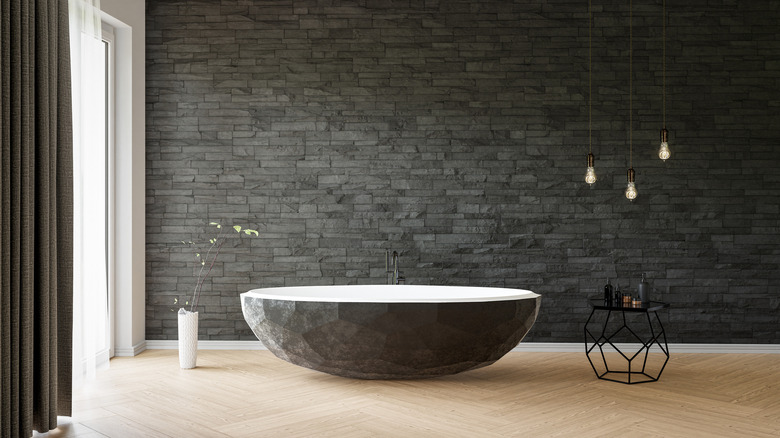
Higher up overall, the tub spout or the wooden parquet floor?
the tub spout

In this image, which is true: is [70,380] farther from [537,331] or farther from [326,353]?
[537,331]

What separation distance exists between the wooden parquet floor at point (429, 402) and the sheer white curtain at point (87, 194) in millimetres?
377

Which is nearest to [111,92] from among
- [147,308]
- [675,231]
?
[147,308]

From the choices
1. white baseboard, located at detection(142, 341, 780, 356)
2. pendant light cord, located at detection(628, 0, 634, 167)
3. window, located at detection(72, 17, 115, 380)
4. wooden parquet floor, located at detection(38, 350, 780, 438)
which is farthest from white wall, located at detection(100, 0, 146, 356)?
pendant light cord, located at detection(628, 0, 634, 167)

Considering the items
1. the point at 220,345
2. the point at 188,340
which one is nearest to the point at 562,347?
the point at 220,345

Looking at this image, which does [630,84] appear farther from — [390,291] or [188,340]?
[188,340]

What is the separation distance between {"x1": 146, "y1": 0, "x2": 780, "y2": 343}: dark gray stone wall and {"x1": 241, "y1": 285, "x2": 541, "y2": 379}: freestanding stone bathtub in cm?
127

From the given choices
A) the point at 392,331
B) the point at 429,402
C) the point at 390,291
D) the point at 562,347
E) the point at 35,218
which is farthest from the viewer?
the point at 562,347

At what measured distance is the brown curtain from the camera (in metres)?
2.96

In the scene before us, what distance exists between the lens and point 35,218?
320cm

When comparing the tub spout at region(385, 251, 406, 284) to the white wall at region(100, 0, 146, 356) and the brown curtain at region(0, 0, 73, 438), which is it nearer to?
the white wall at region(100, 0, 146, 356)

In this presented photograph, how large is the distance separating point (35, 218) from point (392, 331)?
2.05 m

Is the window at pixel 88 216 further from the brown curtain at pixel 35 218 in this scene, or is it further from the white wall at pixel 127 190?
→ the white wall at pixel 127 190

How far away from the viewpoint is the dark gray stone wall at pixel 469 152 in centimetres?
541
